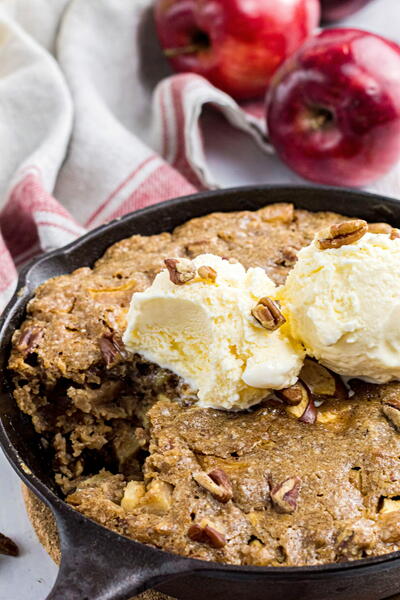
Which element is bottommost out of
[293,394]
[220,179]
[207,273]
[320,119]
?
[220,179]

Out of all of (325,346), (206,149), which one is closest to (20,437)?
(325,346)

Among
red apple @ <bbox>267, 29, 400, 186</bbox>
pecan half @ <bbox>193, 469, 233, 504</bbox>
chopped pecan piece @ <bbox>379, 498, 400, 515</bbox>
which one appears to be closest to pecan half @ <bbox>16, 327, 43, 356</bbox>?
pecan half @ <bbox>193, 469, 233, 504</bbox>

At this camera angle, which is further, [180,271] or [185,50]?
[185,50]

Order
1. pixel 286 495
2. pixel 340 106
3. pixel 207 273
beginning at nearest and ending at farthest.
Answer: pixel 286 495 → pixel 207 273 → pixel 340 106

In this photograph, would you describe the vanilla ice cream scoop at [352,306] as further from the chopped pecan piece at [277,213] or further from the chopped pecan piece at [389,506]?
the chopped pecan piece at [277,213]

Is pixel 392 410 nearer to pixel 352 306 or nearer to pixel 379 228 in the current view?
pixel 352 306

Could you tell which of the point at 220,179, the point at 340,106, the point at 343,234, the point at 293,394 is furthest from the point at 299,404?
the point at 220,179

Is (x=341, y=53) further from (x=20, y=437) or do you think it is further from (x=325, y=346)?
(x=20, y=437)

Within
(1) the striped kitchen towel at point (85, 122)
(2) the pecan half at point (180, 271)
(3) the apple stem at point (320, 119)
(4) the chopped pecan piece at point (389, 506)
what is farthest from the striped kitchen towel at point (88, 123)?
(4) the chopped pecan piece at point (389, 506)
